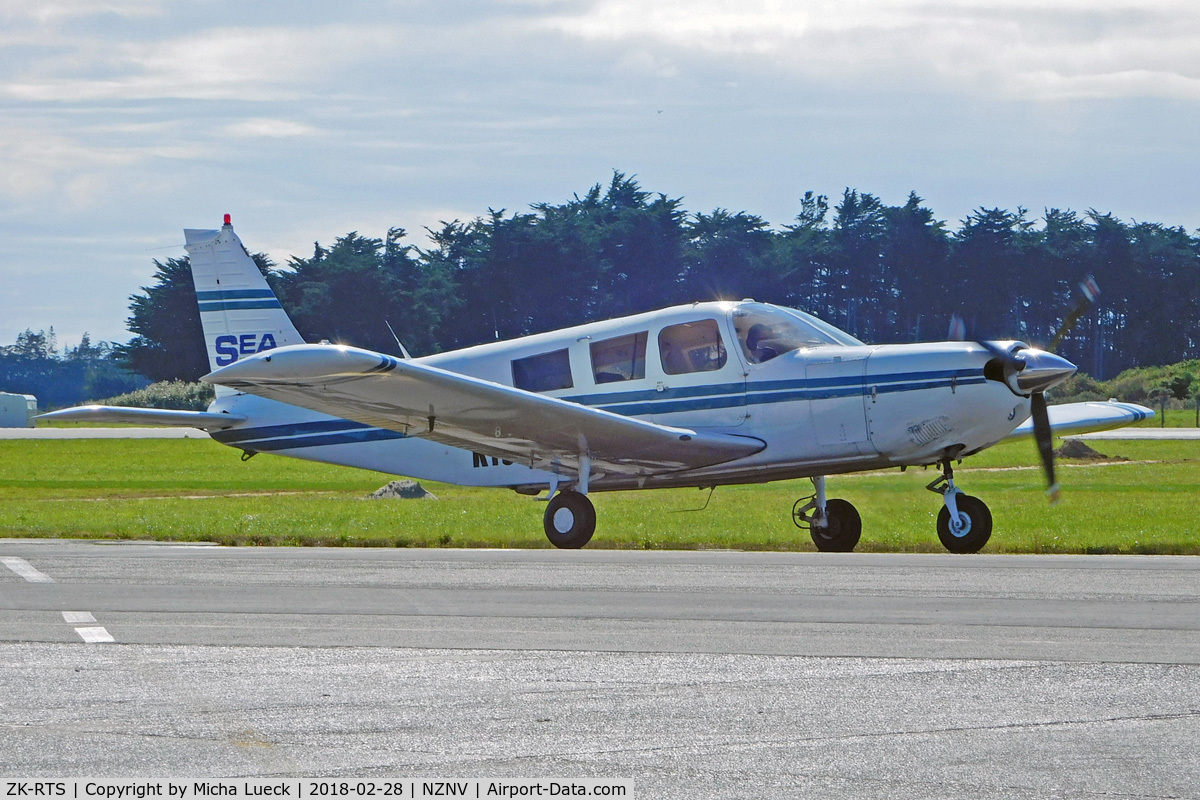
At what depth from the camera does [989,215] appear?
313ft

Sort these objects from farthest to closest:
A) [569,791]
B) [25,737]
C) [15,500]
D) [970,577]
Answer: [15,500] < [970,577] < [25,737] < [569,791]

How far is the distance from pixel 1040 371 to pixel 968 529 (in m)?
1.76

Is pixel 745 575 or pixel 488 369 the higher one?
pixel 488 369

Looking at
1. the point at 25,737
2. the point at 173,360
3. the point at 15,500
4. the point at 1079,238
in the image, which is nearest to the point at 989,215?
the point at 1079,238

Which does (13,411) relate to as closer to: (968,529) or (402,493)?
(402,493)

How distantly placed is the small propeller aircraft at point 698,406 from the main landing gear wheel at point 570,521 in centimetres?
2

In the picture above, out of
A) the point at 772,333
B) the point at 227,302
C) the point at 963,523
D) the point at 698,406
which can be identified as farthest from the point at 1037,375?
the point at 227,302

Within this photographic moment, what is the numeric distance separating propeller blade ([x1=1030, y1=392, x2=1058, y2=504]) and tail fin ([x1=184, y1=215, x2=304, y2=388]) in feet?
31.5

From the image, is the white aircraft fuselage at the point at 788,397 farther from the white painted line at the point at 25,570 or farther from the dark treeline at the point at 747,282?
the dark treeline at the point at 747,282

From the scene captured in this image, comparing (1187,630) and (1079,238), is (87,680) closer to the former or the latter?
(1187,630)

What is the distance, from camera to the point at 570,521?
15008 mm

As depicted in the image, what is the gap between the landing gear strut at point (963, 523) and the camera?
14.1 metres

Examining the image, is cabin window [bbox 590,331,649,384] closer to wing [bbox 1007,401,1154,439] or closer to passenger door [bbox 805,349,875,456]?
passenger door [bbox 805,349,875,456]

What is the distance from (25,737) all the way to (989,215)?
95.7 meters
